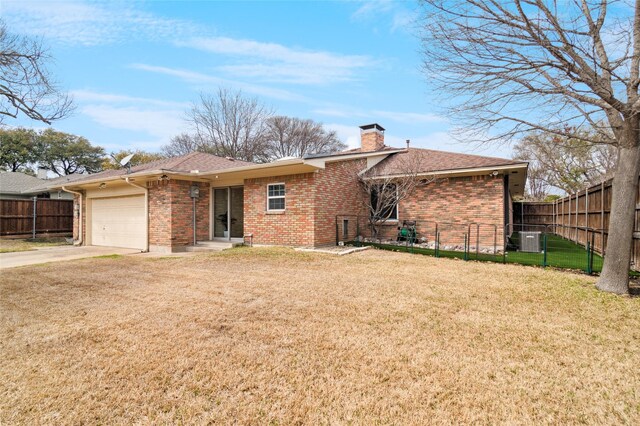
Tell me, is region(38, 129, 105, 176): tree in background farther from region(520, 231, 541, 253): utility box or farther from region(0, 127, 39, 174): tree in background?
region(520, 231, 541, 253): utility box

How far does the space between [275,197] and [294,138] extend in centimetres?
2537

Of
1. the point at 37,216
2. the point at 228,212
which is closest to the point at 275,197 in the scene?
the point at 228,212

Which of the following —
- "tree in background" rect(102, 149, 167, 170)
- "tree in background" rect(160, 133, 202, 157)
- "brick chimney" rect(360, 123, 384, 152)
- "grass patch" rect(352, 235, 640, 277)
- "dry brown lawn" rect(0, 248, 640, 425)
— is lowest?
"dry brown lawn" rect(0, 248, 640, 425)

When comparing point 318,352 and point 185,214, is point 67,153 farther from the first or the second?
point 318,352

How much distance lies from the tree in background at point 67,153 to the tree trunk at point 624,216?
44.7 m

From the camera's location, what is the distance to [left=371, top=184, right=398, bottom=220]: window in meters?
12.4

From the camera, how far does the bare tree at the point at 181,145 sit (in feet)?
111

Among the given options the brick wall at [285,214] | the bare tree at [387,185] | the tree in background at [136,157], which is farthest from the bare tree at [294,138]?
the brick wall at [285,214]

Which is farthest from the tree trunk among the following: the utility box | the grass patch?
the utility box

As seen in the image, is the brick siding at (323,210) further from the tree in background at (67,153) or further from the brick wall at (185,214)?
the tree in background at (67,153)

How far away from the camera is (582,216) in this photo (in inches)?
507

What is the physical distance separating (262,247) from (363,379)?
864 centimetres

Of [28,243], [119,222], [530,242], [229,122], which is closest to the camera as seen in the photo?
[530,242]

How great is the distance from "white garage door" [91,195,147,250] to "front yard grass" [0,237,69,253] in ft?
7.22
